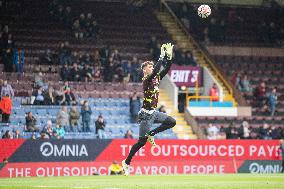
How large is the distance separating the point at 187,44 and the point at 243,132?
438 inches

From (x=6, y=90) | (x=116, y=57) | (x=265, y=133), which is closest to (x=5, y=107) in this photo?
(x=6, y=90)

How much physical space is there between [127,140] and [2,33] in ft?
37.3

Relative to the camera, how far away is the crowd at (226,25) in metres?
49.6

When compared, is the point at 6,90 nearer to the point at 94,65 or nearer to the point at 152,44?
the point at 94,65

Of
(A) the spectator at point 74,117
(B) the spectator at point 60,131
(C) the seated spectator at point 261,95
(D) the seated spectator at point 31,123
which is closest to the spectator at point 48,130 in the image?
(B) the spectator at point 60,131

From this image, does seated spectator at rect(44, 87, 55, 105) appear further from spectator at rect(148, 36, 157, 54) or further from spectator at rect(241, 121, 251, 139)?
spectator at rect(241, 121, 251, 139)

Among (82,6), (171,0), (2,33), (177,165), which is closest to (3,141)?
(177,165)

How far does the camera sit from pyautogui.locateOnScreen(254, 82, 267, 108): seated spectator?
145 feet

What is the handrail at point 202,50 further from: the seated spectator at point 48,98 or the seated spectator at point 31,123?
the seated spectator at point 31,123

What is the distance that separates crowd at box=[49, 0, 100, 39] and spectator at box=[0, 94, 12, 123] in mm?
10814

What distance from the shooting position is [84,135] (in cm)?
3597

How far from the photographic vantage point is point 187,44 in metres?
48.5

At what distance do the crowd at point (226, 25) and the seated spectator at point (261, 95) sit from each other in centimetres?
621

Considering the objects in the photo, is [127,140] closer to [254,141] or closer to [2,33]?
[254,141]
